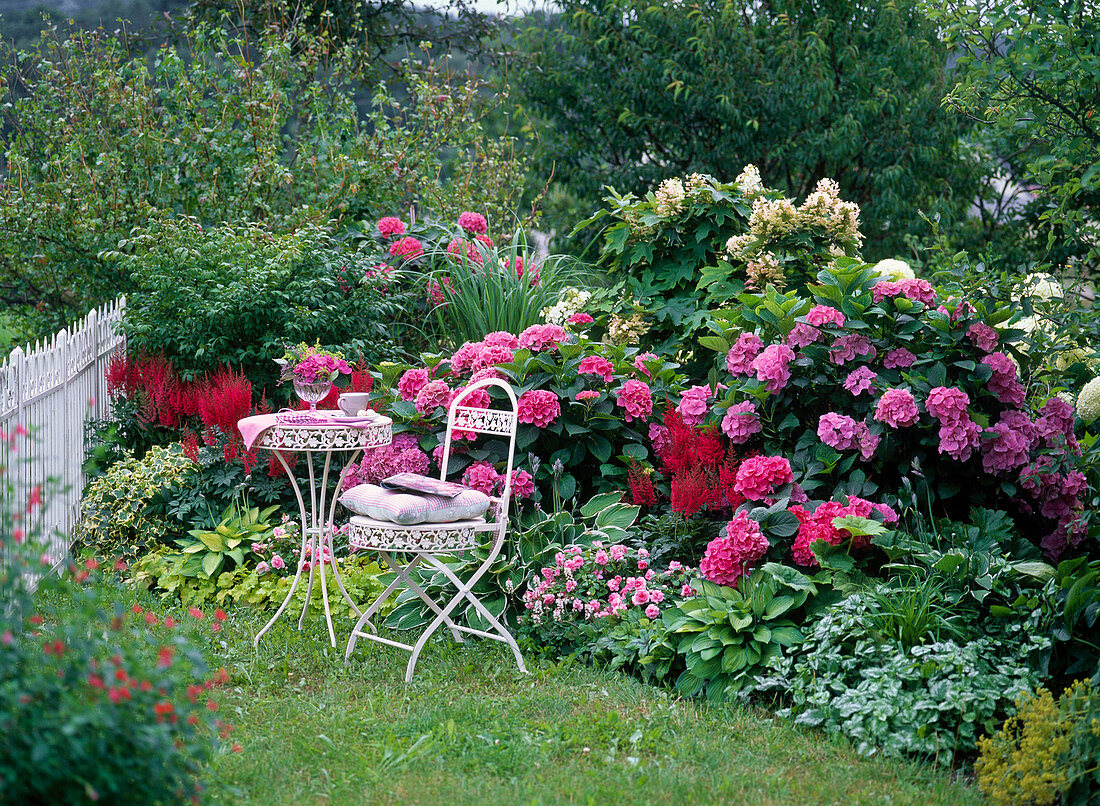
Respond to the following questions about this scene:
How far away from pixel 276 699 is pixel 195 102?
18.2 ft

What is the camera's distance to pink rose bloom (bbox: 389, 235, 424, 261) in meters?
7.04

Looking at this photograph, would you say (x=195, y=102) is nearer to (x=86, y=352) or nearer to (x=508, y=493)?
(x=86, y=352)

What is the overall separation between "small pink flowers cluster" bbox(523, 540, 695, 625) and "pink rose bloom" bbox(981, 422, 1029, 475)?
1.37 metres

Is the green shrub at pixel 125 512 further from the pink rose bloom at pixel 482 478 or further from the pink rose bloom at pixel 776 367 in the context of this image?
the pink rose bloom at pixel 776 367

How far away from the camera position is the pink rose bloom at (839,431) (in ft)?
13.1

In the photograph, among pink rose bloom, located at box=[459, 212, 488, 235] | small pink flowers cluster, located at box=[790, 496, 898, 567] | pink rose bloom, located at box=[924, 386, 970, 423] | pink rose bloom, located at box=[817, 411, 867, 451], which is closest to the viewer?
small pink flowers cluster, located at box=[790, 496, 898, 567]

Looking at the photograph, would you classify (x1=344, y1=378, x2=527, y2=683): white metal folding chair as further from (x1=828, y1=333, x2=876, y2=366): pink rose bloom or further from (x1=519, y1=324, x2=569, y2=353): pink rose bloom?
(x1=828, y1=333, x2=876, y2=366): pink rose bloom

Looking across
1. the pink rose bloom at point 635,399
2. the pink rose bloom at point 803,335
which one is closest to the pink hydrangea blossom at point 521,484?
the pink rose bloom at point 635,399

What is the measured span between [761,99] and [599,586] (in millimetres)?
8925

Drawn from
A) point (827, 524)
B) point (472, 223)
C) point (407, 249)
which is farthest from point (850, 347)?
point (472, 223)

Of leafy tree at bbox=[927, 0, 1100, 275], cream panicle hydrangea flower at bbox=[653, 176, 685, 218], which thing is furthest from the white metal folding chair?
leafy tree at bbox=[927, 0, 1100, 275]

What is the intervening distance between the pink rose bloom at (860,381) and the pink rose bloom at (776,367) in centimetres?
26

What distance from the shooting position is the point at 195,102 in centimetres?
745

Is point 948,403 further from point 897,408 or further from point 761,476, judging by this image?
point 761,476
